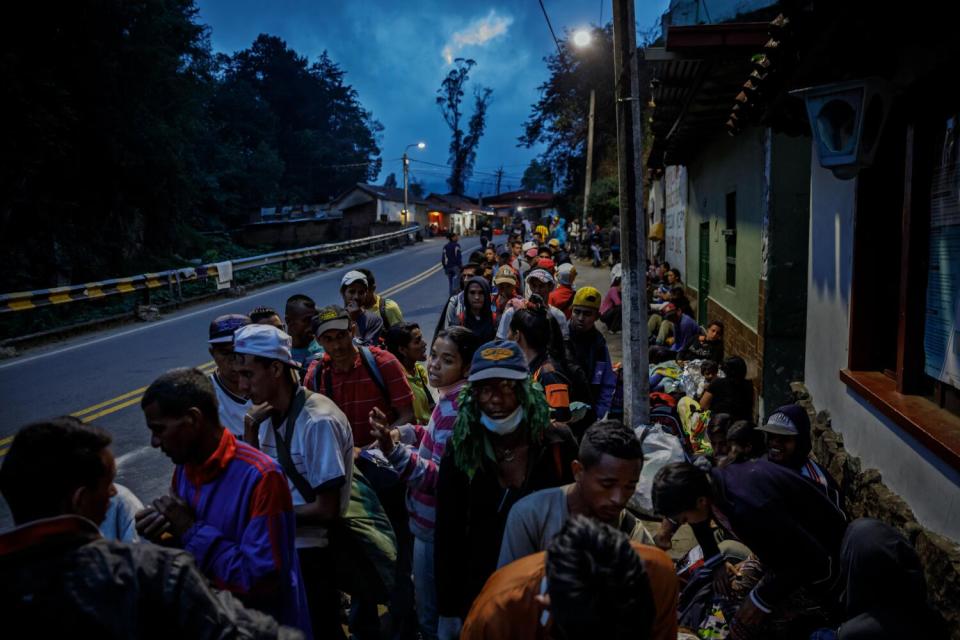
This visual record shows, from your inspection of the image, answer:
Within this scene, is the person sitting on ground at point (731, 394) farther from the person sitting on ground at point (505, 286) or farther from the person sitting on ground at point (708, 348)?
the person sitting on ground at point (505, 286)

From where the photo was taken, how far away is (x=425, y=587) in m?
3.38

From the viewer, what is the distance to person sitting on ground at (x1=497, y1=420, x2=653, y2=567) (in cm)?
241

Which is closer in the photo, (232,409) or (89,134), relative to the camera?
(232,409)

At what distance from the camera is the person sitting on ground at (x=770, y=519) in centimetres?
308

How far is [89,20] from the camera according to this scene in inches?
776

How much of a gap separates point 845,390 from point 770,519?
7.33ft

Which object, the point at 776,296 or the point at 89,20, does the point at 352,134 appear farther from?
the point at 776,296

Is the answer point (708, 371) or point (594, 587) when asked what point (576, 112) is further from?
point (594, 587)

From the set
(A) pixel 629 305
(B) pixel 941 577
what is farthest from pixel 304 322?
(B) pixel 941 577

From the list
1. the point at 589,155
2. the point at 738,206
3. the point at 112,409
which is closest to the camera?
the point at 112,409

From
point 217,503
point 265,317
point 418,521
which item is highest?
point 265,317

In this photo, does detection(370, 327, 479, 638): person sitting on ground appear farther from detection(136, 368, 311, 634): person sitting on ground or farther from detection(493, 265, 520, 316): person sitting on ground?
detection(493, 265, 520, 316): person sitting on ground

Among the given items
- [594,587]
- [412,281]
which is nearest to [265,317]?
[594,587]

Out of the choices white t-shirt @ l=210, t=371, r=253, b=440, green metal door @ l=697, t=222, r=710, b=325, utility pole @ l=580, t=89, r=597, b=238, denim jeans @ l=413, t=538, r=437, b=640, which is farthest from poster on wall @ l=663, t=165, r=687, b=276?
denim jeans @ l=413, t=538, r=437, b=640
